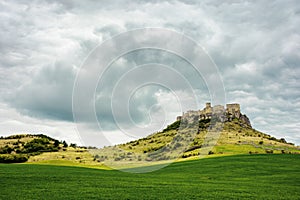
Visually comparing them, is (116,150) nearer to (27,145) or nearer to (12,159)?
(12,159)

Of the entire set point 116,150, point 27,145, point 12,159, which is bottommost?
point 12,159

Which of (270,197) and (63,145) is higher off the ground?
(63,145)

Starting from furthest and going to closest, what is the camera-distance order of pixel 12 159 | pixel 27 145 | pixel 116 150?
pixel 27 145 < pixel 116 150 < pixel 12 159

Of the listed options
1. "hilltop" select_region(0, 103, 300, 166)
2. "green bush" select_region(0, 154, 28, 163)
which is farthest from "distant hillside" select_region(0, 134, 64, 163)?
"green bush" select_region(0, 154, 28, 163)

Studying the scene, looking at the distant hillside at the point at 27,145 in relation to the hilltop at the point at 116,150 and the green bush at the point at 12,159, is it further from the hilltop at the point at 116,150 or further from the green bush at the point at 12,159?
the green bush at the point at 12,159

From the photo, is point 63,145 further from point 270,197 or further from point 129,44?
point 270,197

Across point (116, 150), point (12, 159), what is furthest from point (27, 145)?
point (116, 150)

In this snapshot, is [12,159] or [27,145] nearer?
[12,159]

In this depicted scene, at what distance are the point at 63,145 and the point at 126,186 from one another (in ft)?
311

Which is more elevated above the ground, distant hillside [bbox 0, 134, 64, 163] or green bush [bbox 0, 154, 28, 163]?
distant hillside [bbox 0, 134, 64, 163]

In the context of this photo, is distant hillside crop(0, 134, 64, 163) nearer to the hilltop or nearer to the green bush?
the hilltop

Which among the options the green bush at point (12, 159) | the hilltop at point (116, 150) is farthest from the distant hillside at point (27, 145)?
the green bush at point (12, 159)

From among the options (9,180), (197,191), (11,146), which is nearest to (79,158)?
(11,146)

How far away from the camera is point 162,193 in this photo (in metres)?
29.4
